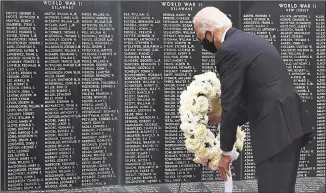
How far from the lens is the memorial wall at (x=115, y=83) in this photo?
6727 millimetres

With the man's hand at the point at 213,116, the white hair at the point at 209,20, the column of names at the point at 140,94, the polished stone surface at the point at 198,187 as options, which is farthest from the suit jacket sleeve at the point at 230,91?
the column of names at the point at 140,94

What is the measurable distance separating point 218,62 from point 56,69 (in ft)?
8.13

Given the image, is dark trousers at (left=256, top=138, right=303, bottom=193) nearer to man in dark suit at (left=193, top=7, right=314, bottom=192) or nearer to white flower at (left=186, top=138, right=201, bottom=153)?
man in dark suit at (left=193, top=7, right=314, bottom=192)

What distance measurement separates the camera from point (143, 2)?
23.3 feet

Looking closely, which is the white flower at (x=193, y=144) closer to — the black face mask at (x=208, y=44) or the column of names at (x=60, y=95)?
the black face mask at (x=208, y=44)

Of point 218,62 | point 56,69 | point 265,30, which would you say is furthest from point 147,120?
point 218,62

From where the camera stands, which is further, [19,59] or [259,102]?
[19,59]

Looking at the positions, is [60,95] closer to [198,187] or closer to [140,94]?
[140,94]

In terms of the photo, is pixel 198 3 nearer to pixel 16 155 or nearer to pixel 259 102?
pixel 16 155

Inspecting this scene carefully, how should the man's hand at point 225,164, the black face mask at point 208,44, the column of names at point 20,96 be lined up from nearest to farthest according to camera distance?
the man's hand at point 225,164 → the black face mask at point 208,44 → the column of names at point 20,96

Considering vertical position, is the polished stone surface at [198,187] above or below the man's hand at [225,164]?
below

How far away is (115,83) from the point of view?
7.04 metres

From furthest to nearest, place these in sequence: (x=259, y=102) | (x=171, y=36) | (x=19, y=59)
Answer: (x=171, y=36) < (x=19, y=59) < (x=259, y=102)

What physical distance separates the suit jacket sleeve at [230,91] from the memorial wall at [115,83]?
2462mm
